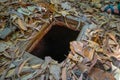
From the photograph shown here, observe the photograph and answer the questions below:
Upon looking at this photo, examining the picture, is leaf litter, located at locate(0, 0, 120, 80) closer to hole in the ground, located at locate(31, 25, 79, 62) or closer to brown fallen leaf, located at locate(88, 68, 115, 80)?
brown fallen leaf, located at locate(88, 68, 115, 80)

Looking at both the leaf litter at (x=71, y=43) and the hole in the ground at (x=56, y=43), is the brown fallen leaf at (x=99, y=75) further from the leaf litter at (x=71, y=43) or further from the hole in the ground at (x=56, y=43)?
the hole in the ground at (x=56, y=43)

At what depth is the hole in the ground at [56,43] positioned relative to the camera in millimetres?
2965

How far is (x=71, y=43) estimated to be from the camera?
2479 millimetres

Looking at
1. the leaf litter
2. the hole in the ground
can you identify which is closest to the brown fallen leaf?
the leaf litter

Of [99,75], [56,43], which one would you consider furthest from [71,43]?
[56,43]

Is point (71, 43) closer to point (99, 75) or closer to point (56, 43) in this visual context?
point (99, 75)

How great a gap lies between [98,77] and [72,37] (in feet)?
3.29

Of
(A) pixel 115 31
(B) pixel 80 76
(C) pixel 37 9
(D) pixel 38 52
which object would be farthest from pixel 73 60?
(C) pixel 37 9

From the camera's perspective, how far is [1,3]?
307 centimetres

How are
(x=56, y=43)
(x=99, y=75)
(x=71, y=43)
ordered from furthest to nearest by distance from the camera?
(x=56, y=43) → (x=71, y=43) → (x=99, y=75)

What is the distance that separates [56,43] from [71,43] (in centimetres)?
77

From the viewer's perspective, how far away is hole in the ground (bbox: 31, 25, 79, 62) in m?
2.96

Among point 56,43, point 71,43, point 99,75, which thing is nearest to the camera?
Answer: point 99,75

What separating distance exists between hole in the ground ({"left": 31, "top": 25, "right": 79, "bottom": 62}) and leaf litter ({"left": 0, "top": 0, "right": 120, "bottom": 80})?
204 mm
